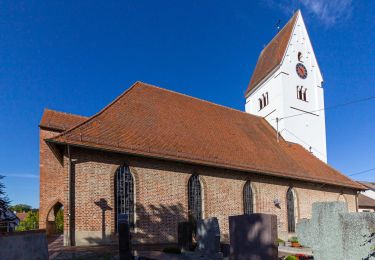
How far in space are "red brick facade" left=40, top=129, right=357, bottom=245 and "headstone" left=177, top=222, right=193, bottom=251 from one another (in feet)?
6.96

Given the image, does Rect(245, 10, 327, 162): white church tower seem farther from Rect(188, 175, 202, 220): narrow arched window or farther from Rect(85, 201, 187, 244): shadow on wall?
Rect(85, 201, 187, 244): shadow on wall

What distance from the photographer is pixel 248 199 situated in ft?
60.7

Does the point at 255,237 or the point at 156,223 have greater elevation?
the point at 255,237

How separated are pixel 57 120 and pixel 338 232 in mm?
17140

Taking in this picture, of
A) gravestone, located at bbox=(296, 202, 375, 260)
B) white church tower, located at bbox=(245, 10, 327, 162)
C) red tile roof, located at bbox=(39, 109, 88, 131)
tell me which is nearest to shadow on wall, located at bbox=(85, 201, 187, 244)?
red tile roof, located at bbox=(39, 109, 88, 131)

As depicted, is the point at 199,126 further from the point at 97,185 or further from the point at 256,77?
the point at 256,77

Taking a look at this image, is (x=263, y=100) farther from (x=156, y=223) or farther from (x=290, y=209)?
(x=156, y=223)

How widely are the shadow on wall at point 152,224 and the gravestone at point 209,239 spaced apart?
3.08 metres

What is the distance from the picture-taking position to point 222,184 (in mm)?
17500

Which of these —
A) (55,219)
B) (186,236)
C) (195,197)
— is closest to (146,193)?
(195,197)

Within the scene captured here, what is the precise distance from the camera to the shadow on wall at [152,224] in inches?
537

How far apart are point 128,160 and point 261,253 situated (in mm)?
9076

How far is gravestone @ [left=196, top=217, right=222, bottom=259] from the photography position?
11328mm

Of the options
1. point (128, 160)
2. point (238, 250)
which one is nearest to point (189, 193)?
point (128, 160)
